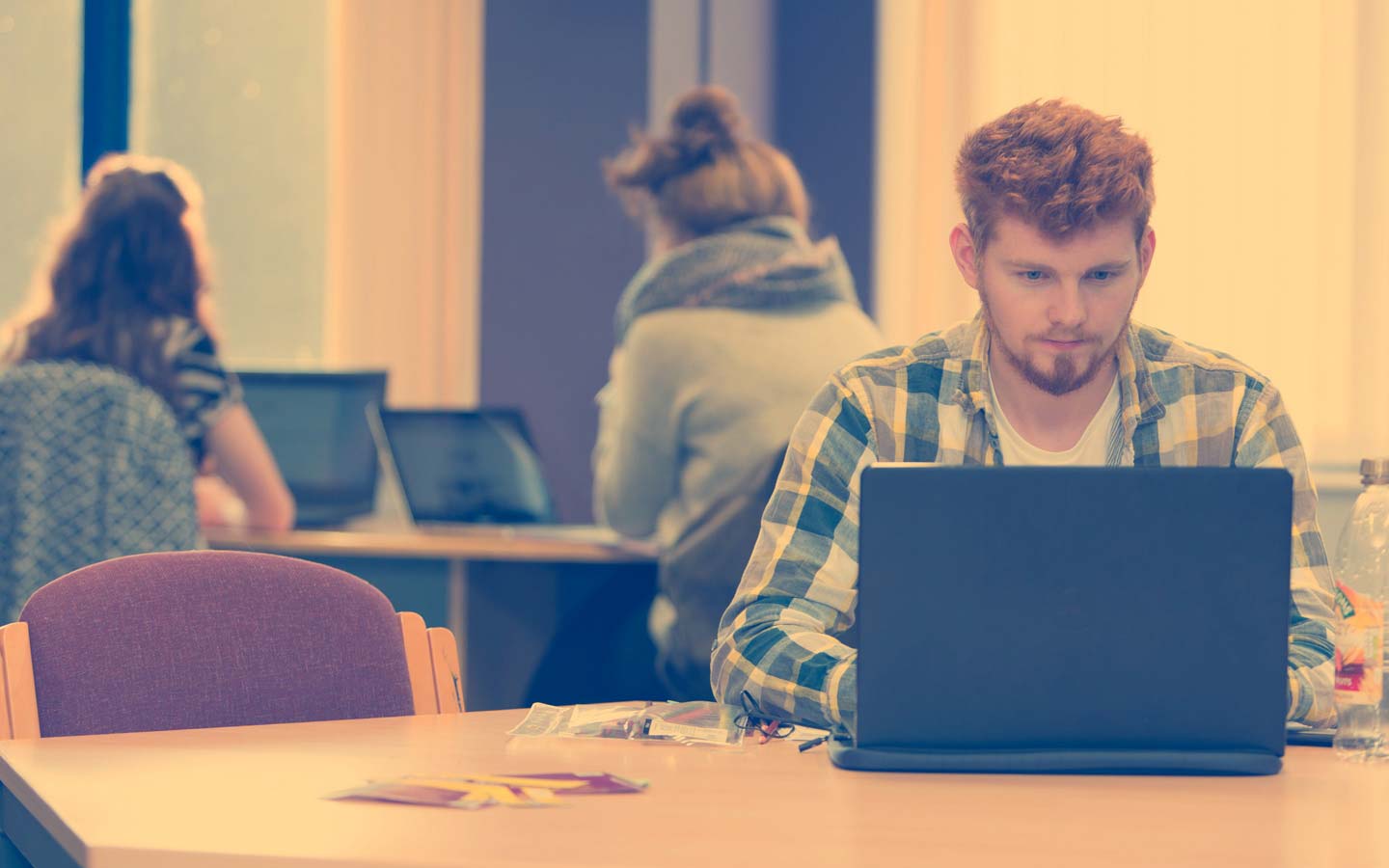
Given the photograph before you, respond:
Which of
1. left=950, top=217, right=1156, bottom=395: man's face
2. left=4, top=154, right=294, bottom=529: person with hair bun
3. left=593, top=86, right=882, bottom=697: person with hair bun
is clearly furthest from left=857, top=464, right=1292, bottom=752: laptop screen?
left=4, top=154, right=294, bottom=529: person with hair bun

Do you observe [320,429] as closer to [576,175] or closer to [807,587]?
[576,175]

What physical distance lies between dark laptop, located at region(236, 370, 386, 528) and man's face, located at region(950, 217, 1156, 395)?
2.28m

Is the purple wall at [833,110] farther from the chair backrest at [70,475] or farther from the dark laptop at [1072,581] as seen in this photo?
the dark laptop at [1072,581]

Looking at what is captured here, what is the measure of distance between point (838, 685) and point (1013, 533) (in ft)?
0.76

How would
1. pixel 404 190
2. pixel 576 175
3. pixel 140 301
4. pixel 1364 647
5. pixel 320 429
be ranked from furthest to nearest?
1. pixel 404 190
2. pixel 576 175
3. pixel 320 429
4. pixel 140 301
5. pixel 1364 647

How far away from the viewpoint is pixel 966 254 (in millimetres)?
1666

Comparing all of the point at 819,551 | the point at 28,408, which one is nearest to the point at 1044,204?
the point at 819,551

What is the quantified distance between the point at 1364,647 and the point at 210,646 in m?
1.02

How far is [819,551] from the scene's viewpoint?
1.53 metres

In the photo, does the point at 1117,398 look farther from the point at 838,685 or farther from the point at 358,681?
the point at 358,681

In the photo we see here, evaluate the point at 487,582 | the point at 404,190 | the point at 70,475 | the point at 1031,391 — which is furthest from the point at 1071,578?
the point at 404,190

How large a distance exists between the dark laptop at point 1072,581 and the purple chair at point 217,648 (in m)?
→ 0.62

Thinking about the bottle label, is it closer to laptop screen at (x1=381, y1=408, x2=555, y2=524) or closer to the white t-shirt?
the white t-shirt

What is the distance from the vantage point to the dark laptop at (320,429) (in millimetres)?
3635
